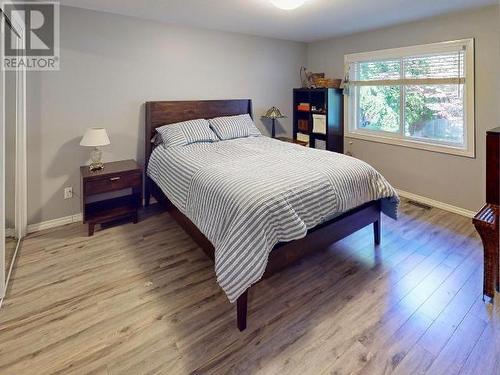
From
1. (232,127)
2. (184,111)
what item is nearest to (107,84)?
(184,111)

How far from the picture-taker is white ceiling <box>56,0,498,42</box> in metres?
2.84

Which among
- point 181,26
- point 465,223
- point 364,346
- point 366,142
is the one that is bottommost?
point 364,346

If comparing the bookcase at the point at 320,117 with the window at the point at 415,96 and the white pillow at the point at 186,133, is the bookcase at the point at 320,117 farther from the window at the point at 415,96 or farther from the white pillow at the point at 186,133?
the white pillow at the point at 186,133

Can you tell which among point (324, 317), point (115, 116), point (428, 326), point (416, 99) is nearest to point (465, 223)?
point (416, 99)

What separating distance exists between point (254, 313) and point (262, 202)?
0.73 metres

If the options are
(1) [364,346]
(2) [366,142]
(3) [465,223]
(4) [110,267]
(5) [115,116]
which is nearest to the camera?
(1) [364,346]

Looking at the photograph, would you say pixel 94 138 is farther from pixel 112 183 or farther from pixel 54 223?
pixel 54 223

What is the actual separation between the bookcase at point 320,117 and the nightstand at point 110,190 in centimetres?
271

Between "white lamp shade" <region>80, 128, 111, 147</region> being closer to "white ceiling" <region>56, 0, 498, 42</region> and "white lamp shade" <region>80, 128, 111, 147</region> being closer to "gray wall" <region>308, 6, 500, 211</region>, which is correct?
"white ceiling" <region>56, 0, 498, 42</region>

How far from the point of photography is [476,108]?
3.13 m

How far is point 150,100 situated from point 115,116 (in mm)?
454

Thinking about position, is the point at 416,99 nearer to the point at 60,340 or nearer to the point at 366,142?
the point at 366,142

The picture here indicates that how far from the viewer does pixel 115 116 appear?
11.1 feet

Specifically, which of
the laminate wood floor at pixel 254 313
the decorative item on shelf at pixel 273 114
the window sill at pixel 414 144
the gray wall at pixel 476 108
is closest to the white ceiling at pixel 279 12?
the gray wall at pixel 476 108
